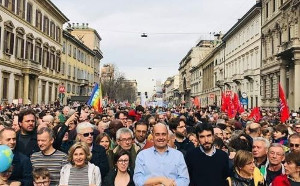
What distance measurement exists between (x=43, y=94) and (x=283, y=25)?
1156 inches

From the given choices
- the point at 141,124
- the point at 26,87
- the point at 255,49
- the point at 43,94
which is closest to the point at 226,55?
the point at 255,49

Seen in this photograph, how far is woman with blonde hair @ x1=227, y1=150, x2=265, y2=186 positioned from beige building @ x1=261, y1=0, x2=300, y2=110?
31.3 metres

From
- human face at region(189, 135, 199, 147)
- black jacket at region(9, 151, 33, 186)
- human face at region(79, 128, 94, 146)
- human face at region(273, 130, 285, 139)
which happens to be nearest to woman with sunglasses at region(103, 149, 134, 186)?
human face at region(79, 128, 94, 146)

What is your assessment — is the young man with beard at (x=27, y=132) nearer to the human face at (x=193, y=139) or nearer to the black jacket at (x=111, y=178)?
the black jacket at (x=111, y=178)

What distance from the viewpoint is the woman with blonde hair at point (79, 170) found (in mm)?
5281

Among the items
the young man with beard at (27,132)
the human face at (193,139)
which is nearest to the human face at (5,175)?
the young man with beard at (27,132)

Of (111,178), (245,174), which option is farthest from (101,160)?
(245,174)

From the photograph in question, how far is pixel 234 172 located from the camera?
5219mm

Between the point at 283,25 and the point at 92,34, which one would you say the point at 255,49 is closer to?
the point at 283,25

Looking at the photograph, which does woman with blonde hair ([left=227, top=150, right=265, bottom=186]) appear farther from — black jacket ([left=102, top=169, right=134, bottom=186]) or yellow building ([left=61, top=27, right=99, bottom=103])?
yellow building ([left=61, top=27, right=99, bottom=103])

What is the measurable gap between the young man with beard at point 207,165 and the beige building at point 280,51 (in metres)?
31.2

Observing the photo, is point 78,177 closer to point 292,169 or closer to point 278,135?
point 292,169

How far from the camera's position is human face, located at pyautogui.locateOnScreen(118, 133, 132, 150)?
6383mm

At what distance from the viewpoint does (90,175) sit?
210 inches
